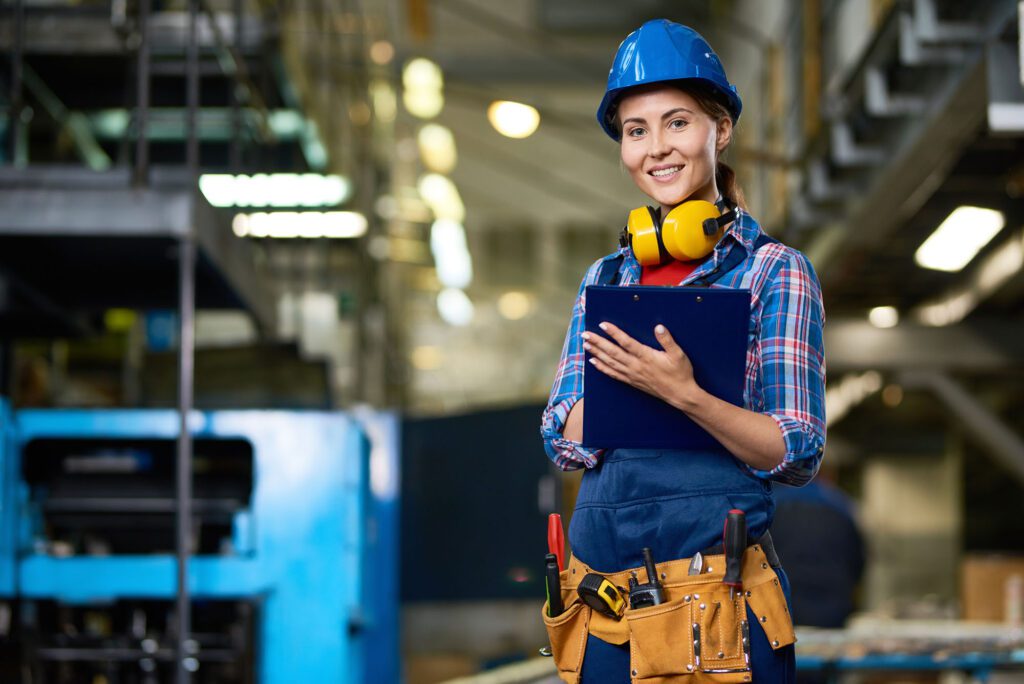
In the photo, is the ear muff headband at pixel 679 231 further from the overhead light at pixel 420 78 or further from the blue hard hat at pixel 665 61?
the overhead light at pixel 420 78

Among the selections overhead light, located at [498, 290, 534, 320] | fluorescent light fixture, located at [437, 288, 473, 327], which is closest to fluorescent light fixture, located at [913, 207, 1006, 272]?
fluorescent light fixture, located at [437, 288, 473, 327]

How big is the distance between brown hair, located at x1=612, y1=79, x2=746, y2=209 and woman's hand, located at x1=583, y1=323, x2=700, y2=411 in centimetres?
47

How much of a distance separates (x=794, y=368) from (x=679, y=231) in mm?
299

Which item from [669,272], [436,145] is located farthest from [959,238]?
[436,145]

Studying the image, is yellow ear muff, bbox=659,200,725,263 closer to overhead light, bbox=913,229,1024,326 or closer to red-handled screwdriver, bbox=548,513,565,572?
red-handled screwdriver, bbox=548,513,565,572

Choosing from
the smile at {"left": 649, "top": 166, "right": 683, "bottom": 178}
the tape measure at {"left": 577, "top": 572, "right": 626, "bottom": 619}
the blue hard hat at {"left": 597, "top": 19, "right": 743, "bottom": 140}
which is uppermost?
the blue hard hat at {"left": 597, "top": 19, "right": 743, "bottom": 140}

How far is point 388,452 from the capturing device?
8.27m

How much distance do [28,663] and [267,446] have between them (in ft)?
3.86

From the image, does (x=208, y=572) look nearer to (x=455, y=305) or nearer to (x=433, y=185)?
(x=433, y=185)

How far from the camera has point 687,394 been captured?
2.07m

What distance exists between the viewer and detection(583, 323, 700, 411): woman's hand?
206 centimetres

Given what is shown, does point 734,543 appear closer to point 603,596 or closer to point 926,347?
point 603,596

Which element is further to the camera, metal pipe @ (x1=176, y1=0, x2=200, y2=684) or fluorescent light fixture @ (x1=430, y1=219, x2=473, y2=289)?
fluorescent light fixture @ (x1=430, y1=219, x2=473, y2=289)

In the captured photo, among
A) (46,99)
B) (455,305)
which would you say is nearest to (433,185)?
(455,305)
